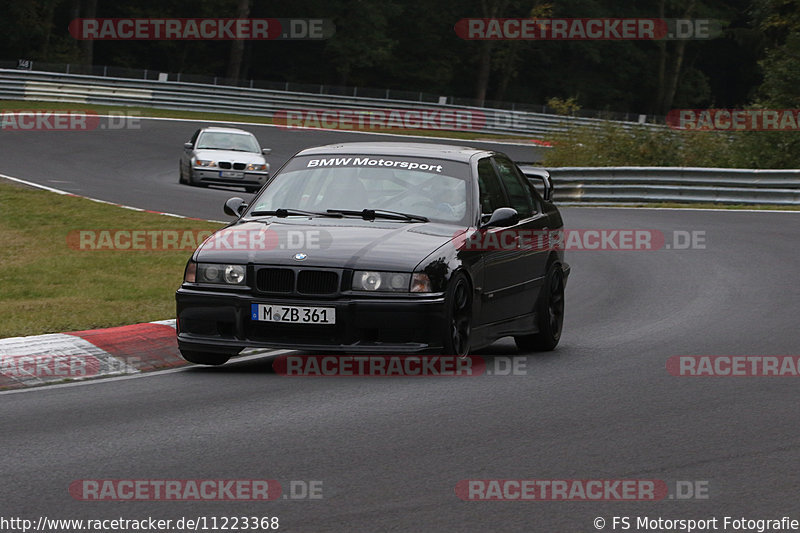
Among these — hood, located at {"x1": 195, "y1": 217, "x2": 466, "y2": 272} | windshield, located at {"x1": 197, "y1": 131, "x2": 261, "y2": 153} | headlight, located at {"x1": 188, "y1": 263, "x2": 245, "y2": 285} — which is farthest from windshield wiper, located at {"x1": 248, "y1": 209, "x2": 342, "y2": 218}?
windshield, located at {"x1": 197, "y1": 131, "x2": 261, "y2": 153}

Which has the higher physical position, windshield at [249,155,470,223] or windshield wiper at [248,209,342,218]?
windshield at [249,155,470,223]

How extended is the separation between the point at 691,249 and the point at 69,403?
1236cm

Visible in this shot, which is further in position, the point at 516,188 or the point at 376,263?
the point at 516,188

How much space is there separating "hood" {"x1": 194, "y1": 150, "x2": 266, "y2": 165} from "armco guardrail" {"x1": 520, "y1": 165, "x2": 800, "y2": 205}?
21.0ft

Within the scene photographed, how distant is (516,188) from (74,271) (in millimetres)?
5258

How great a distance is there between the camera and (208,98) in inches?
2233

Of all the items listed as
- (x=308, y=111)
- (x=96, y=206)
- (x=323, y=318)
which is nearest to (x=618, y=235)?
(x=96, y=206)

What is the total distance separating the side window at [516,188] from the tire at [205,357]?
8.89ft

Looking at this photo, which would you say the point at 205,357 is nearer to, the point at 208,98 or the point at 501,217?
the point at 501,217

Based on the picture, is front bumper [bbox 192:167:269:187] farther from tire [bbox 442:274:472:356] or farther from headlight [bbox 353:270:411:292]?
headlight [bbox 353:270:411:292]

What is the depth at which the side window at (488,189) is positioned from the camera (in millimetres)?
10258

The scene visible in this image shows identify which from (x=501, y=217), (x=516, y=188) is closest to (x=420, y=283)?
(x=501, y=217)

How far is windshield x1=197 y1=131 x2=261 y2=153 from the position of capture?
3023 centimetres

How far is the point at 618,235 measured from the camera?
2084 centimetres
